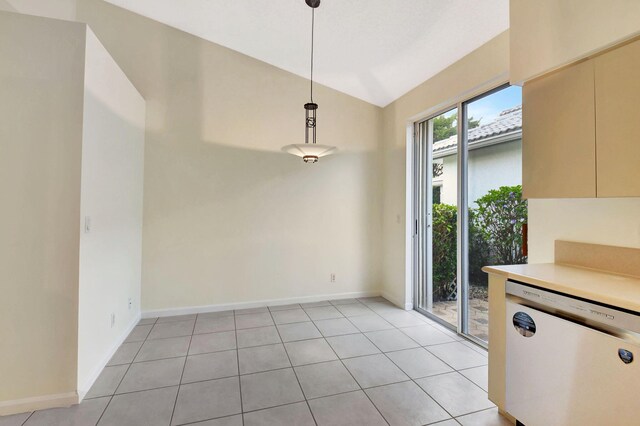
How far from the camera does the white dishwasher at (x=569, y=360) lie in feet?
4.01

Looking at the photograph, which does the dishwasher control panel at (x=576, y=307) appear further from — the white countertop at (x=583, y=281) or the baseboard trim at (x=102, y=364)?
the baseboard trim at (x=102, y=364)

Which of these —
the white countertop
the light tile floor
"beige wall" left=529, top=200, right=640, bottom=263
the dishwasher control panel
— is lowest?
the light tile floor

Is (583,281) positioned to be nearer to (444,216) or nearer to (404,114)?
(444,216)

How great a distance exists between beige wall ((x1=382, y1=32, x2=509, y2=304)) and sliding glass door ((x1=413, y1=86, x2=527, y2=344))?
16 centimetres

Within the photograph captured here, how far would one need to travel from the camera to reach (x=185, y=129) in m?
3.59

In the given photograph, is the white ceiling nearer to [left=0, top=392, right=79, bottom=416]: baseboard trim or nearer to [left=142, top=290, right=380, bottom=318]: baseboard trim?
[left=142, top=290, right=380, bottom=318]: baseboard trim

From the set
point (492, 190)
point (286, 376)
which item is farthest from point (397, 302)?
point (286, 376)

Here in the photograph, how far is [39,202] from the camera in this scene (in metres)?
1.92

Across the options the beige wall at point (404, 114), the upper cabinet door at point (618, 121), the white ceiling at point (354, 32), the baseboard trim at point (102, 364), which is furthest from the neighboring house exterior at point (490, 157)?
the baseboard trim at point (102, 364)

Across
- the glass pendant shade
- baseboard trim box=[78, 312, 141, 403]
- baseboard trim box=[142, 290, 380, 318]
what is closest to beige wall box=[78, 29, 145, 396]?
baseboard trim box=[78, 312, 141, 403]

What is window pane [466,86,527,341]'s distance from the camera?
2518 millimetres

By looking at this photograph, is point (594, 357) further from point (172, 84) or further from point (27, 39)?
point (172, 84)

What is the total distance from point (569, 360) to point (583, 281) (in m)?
0.42

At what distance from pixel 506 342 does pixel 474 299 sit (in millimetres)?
1343
